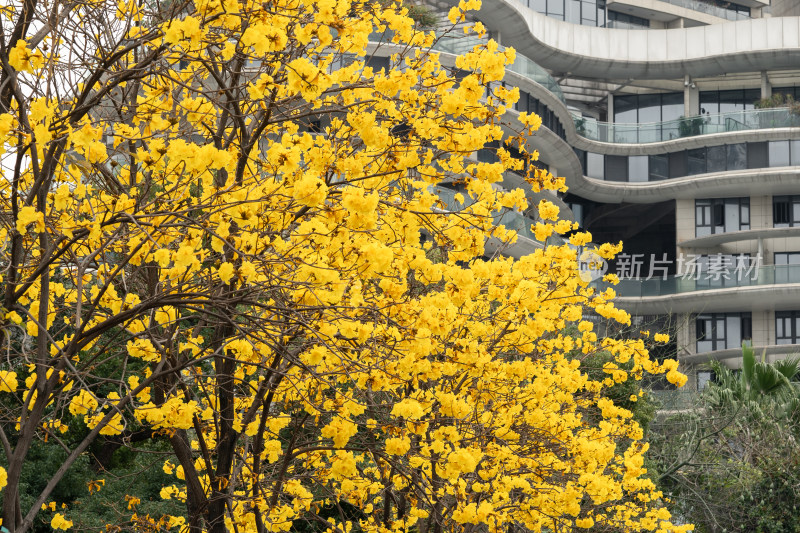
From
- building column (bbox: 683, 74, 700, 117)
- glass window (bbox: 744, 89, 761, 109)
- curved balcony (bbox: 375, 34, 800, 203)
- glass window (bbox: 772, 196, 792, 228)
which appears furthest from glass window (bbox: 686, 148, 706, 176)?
glass window (bbox: 744, 89, 761, 109)

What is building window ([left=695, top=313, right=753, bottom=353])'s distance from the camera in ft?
132

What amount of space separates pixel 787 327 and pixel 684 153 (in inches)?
336

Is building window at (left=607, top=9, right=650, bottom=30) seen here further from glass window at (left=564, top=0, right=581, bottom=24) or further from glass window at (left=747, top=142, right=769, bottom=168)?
Result: glass window at (left=747, top=142, right=769, bottom=168)

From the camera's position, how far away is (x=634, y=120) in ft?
A: 150

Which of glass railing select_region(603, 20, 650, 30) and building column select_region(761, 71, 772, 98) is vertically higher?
glass railing select_region(603, 20, 650, 30)

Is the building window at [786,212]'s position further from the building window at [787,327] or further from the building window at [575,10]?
the building window at [575,10]

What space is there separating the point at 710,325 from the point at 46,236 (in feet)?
123

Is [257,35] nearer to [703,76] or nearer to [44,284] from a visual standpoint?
[44,284]

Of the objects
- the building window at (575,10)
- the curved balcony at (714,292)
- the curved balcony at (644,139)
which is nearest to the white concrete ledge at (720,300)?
the curved balcony at (714,292)

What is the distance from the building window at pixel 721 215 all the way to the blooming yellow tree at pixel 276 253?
34.0 m

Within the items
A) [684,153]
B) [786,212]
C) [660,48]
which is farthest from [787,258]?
[660,48]

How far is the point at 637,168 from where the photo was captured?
144 feet

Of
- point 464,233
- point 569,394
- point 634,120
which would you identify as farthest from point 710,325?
point 464,233

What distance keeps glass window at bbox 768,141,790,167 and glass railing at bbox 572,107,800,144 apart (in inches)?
30.5
